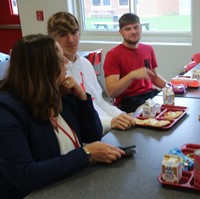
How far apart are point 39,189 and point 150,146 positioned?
520mm

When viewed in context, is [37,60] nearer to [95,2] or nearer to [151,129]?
[151,129]

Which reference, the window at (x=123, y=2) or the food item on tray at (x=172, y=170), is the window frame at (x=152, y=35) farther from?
the food item on tray at (x=172, y=170)

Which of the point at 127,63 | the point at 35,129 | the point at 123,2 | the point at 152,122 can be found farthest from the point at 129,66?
the point at 123,2

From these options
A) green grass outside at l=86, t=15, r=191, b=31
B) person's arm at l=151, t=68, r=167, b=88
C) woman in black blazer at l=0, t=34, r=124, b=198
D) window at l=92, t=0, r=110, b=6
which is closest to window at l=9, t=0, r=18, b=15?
window at l=92, t=0, r=110, b=6

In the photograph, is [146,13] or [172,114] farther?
[146,13]

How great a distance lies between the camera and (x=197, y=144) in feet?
4.67

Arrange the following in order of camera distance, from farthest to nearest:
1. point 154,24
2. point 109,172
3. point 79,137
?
point 154,24
point 79,137
point 109,172

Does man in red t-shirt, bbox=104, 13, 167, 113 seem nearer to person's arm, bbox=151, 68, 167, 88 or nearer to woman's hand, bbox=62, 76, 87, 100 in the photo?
person's arm, bbox=151, 68, 167, 88

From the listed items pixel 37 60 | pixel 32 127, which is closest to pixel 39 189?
pixel 32 127

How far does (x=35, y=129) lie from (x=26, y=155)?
14cm

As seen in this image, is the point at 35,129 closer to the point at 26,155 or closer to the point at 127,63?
the point at 26,155

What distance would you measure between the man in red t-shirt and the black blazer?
46.9 inches

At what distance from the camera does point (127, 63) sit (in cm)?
262

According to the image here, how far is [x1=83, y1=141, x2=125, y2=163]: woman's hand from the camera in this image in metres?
1.34
